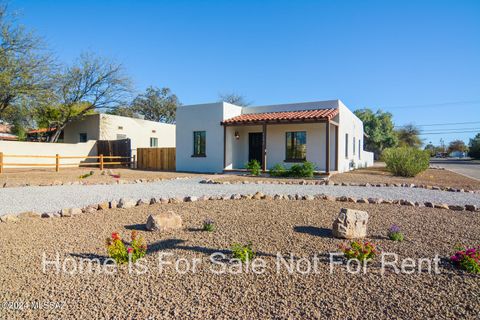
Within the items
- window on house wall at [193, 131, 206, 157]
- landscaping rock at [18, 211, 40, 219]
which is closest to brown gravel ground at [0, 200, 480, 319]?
landscaping rock at [18, 211, 40, 219]

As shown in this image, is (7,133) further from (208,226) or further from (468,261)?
(468,261)

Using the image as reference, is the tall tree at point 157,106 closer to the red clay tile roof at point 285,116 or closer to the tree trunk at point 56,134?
the tree trunk at point 56,134

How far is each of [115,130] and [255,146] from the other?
12939 mm

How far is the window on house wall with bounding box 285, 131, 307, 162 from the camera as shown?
16.1 m

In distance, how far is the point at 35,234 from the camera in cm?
474

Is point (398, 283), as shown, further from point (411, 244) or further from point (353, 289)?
point (411, 244)

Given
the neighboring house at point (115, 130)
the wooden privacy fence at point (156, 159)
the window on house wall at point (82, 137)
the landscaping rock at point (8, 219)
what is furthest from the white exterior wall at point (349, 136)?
the window on house wall at point (82, 137)

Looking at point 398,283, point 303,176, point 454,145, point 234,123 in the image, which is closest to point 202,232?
point 398,283

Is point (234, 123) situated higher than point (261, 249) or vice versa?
point (234, 123)

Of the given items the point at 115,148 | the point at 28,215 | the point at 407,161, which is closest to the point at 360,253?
the point at 28,215

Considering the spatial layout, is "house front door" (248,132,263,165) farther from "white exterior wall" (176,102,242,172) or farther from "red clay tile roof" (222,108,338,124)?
"white exterior wall" (176,102,242,172)

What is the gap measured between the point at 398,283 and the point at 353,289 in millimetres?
488

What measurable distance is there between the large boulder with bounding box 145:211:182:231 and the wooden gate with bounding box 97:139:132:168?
18362 millimetres

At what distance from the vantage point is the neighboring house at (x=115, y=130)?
24188 mm
